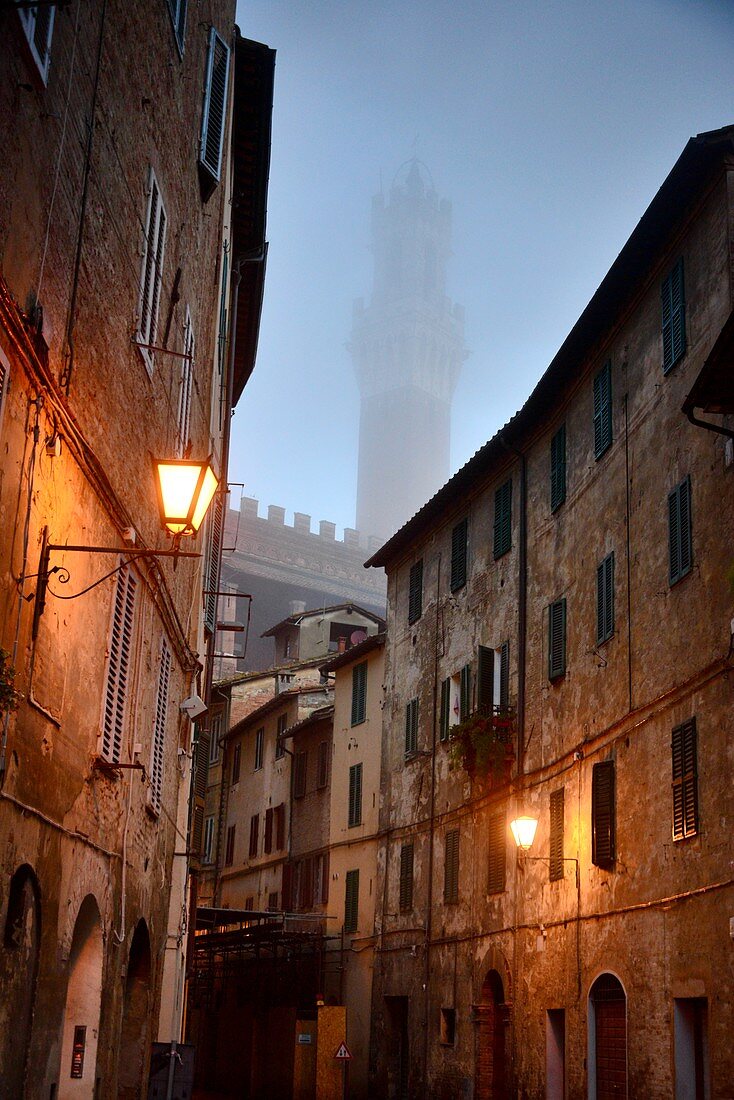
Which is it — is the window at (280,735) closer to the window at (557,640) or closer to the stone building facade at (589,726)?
the stone building facade at (589,726)

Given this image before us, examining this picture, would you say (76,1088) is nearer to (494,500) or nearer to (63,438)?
(63,438)

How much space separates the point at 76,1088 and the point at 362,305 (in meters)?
187

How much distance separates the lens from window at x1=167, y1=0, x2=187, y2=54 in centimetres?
1420

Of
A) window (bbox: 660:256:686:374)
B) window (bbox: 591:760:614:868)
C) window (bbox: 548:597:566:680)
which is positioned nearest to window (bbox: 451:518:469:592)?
window (bbox: 548:597:566:680)

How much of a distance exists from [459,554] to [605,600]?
934 cm

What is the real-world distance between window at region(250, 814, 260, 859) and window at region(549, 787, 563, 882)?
25365 millimetres

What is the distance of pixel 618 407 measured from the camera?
67.9ft

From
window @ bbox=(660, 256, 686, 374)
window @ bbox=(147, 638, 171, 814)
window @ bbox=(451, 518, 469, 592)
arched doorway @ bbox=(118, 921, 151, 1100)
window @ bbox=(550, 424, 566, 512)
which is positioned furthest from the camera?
window @ bbox=(451, 518, 469, 592)

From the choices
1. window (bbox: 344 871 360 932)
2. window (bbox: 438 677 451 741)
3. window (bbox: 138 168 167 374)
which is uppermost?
window (bbox: 138 168 167 374)

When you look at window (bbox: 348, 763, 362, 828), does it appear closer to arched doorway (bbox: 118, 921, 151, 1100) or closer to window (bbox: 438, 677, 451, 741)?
window (bbox: 438, 677, 451, 741)

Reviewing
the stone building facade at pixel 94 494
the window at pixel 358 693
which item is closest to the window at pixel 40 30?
the stone building facade at pixel 94 494

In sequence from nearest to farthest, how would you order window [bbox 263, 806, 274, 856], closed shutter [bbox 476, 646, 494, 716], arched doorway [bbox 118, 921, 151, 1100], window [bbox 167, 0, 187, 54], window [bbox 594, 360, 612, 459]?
window [bbox 167, 0, 187, 54] → arched doorway [bbox 118, 921, 151, 1100] → window [bbox 594, 360, 612, 459] → closed shutter [bbox 476, 646, 494, 716] → window [bbox 263, 806, 274, 856]

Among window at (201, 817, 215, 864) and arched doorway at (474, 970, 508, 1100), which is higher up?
window at (201, 817, 215, 864)

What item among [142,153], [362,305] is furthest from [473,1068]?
[362,305]
